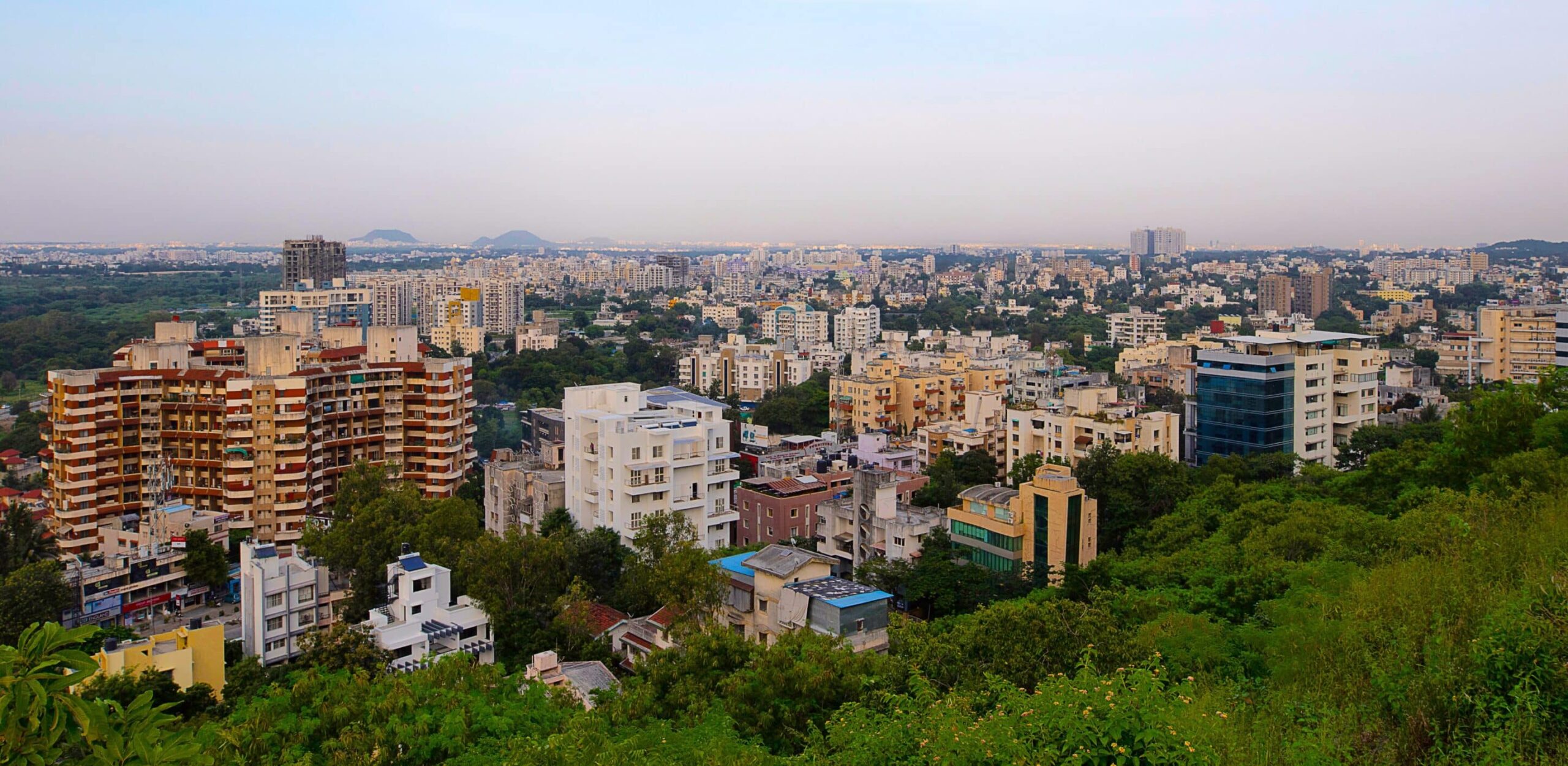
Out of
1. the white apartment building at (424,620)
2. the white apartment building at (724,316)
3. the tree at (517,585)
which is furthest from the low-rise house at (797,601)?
the white apartment building at (724,316)

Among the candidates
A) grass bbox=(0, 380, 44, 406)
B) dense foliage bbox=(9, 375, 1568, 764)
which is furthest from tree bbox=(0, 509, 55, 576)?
grass bbox=(0, 380, 44, 406)

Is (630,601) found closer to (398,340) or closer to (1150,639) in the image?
(1150,639)

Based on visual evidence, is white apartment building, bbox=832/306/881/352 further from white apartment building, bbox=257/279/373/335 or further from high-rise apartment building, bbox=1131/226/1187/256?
high-rise apartment building, bbox=1131/226/1187/256

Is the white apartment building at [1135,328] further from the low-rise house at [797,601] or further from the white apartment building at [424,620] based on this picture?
the white apartment building at [424,620]

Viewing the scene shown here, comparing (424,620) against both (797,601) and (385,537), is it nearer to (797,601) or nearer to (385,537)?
(385,537)

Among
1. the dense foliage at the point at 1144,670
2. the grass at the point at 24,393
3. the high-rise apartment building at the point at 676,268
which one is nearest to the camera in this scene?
the dense foliage at the point at 1144,670

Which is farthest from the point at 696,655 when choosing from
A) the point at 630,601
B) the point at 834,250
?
the point at 834,250
